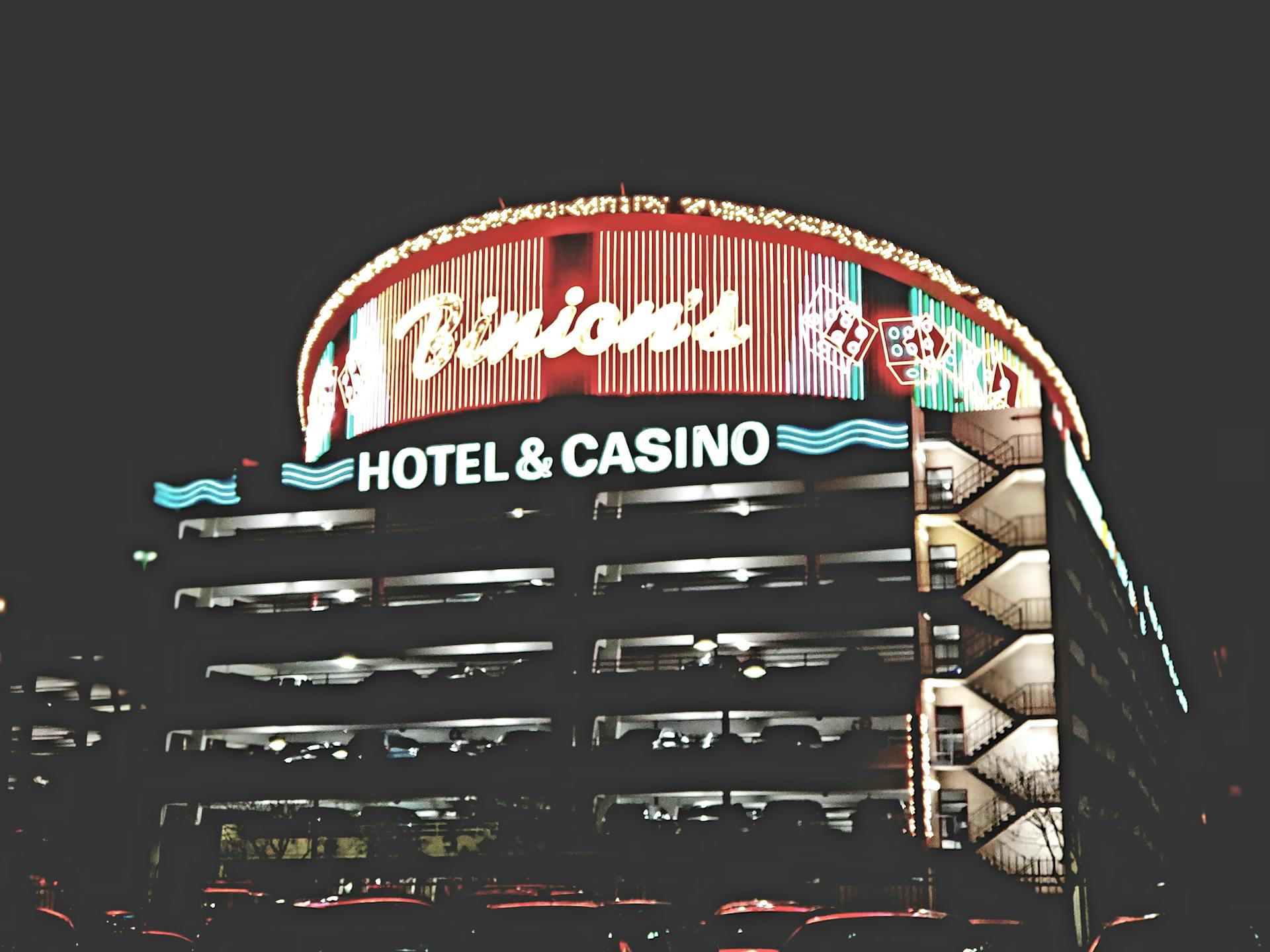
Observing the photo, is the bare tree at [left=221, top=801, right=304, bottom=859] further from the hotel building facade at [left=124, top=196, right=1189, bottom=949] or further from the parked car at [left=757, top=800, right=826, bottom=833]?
the parked car at [left=757, top=800, right=826, bottom=833]

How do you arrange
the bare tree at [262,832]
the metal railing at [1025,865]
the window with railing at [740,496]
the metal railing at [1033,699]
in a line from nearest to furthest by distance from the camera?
1. the metal railing at [1025,865]
2. the metal railing at [1033,699]
3. the bare tree at [262,832]
4. the window with railing at [740,496]

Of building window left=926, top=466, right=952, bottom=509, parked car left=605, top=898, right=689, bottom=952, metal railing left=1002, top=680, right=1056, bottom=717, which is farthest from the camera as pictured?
building window left=926, top=466, right=952, bottom=509

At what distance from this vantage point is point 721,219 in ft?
Result: 320

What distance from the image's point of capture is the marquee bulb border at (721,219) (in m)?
97.4

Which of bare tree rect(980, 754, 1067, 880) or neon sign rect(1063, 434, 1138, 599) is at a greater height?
neon sign rect(1063, 434, 1138, 599)

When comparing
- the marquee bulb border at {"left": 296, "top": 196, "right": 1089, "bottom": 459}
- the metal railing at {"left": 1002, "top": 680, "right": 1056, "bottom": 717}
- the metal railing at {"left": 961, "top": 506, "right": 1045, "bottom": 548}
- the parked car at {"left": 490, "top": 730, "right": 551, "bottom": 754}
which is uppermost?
the marquee bulb border at {"left": 296, "top": 196, "right": 1089, "bottom": 459}

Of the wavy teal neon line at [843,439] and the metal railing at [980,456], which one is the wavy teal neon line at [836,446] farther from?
the metal railing at [980,456]

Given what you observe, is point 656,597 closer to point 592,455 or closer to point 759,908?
point 592,455

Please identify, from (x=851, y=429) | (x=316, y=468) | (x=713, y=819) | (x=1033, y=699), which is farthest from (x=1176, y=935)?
(x=316, y=468)

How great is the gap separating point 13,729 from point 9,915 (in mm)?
62294

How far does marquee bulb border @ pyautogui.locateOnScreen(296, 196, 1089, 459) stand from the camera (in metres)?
97.4

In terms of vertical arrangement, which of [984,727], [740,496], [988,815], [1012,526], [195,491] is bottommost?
[988,815]

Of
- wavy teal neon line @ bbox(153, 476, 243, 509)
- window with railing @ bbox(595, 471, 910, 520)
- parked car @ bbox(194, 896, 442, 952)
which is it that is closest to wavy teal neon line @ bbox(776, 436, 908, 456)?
window with railing @ bbox(595, 471, 910, 520)

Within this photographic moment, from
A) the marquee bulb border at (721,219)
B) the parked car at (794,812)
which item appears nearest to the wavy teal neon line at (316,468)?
the marquee bulb border at (721,219)
